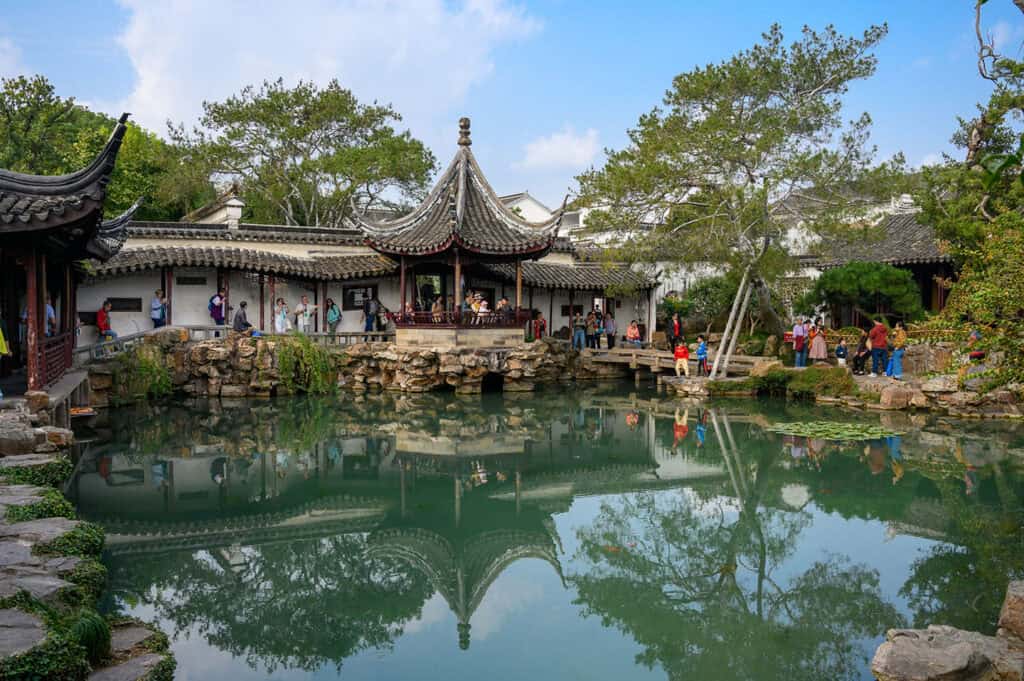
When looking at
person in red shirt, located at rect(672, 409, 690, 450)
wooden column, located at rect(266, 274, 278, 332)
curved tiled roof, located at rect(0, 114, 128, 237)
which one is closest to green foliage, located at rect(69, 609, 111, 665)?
curved tiled roof, located at rect(0, 114, 128, 237)

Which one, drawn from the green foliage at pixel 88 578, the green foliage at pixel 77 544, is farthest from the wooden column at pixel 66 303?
the green foliage at pixel 88 578

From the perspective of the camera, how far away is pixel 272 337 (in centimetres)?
1694

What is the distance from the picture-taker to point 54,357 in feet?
35.7

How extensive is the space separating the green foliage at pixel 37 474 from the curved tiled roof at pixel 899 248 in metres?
16.7

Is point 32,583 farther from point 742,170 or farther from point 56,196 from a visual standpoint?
point 742,170

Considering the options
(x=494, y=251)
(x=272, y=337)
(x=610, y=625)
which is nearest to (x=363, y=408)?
(x=272, y=337)

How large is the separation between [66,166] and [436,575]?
893 inches

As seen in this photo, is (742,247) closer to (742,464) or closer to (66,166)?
(742,464)

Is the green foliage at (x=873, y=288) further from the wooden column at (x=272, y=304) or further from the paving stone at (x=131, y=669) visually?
the paving stone at (x=131, y=669)

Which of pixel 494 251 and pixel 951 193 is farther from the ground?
pixel 951 193

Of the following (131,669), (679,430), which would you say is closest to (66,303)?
(679,430)

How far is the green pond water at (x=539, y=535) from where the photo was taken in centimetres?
530

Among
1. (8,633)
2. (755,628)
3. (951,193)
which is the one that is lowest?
(755,628)

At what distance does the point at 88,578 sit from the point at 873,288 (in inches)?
691
